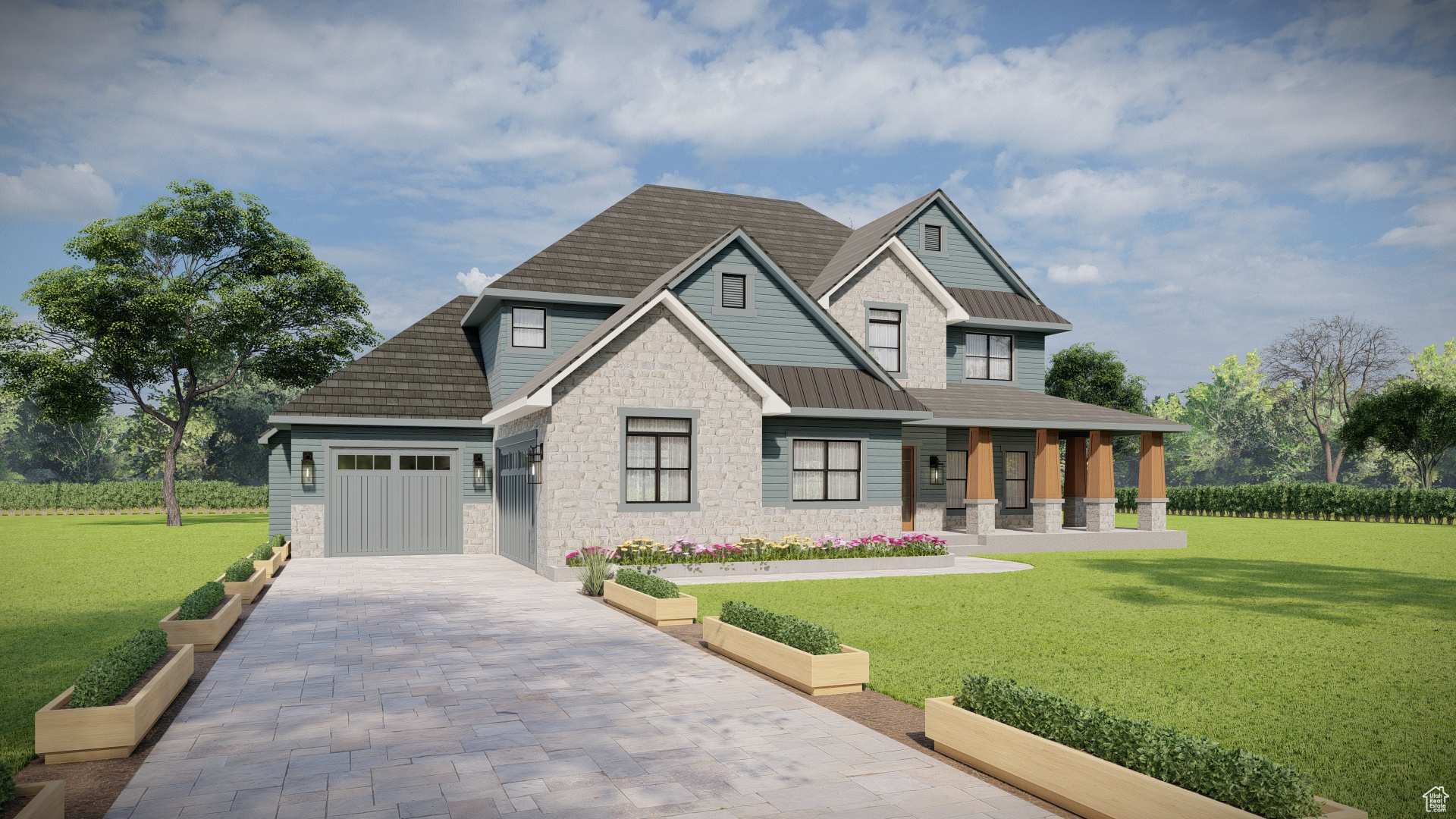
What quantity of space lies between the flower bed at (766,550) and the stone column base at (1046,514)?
541 centimetres

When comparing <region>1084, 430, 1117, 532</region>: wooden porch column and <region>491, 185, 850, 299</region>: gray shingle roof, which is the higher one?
<region>491, 185, 850, 299</region>: gray shingle roof

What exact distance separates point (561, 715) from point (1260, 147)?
1015 inches

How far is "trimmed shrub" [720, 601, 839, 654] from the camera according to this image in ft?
28.0

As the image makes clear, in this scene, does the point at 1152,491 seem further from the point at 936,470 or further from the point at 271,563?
the point at 271,563

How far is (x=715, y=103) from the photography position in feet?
72.9

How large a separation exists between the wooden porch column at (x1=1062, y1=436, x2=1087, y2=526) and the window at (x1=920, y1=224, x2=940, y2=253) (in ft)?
Result: 25.1

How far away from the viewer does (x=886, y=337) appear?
25.3 m

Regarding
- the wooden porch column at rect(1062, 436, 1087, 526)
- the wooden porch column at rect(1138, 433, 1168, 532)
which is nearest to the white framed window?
the wooden porch column at rect(1062, 436, 1087, 526)

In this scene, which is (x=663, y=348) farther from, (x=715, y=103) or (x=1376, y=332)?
(x=1376, y=332)

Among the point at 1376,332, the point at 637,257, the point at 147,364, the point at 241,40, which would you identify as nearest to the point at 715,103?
the point at 637,257

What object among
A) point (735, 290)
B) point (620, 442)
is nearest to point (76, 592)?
point (620, 442)

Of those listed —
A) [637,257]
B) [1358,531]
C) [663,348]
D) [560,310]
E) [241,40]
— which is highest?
[241,40]

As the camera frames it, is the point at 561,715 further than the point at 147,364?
No

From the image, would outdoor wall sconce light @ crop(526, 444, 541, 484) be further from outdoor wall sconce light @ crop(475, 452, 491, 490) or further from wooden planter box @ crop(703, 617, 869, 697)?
wooden planter box @ crop(703, 617, 869, 697)
